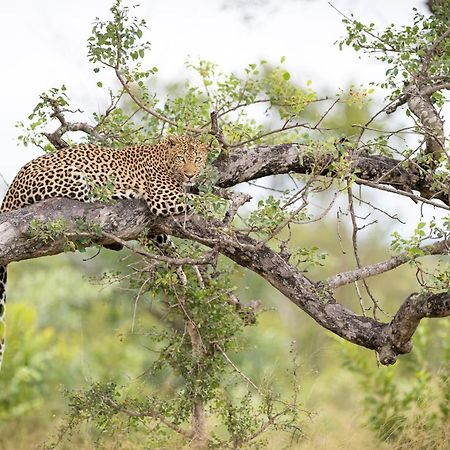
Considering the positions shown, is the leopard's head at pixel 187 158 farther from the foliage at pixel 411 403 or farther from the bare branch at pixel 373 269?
the foliage at pixel 411 403

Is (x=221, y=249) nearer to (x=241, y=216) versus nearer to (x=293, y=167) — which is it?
(x=241, y=216)

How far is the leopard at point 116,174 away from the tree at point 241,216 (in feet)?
0.42

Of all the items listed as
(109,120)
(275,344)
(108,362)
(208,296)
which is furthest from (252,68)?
(275,344)

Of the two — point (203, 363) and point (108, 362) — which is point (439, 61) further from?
point (108, 362)

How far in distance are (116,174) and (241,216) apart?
0.94 metres

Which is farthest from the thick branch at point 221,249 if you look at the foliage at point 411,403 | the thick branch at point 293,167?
the foliage at point 411,403

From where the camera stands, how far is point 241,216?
21.0ft

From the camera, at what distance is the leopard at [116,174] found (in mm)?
6438

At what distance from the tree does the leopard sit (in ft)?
0.42

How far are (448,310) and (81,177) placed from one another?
2.36 metres

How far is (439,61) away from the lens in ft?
22.4

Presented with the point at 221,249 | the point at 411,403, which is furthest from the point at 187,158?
the point at 411,403

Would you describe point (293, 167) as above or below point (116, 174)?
→ above

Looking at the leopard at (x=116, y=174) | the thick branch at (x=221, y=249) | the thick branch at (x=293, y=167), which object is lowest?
the thick branch at (x=221, y=249)
